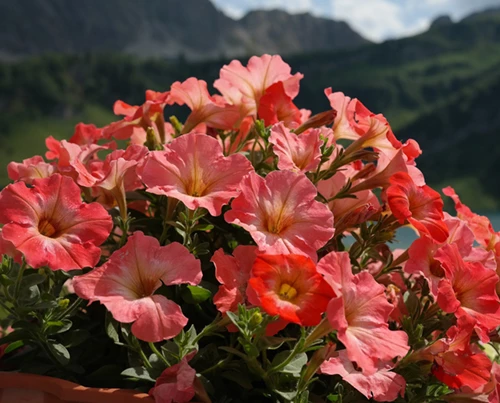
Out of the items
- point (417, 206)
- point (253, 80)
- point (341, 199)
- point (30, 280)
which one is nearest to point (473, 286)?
point (417, 206)

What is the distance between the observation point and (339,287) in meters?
→ 0.80

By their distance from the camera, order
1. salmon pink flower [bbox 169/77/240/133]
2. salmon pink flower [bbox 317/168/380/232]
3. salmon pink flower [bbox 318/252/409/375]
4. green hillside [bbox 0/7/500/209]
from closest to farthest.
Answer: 1. salmon pink flower [bbox 318/252/409/375]
2. salmon pink flower [bbox 317/168/380/232]
3. salmon pink flower [bbox 169/77/240/133]
4. green hillside [bbox 0/7/500/209]

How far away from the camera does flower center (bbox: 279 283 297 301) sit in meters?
0.83

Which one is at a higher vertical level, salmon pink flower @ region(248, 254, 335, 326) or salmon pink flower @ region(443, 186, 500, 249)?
salmon pink flower @ region(248, 254, 335, 326)

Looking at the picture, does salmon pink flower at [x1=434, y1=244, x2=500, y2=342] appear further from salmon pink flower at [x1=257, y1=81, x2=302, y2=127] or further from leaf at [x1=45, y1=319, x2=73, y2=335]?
leaf at [x1=45, y1=319, x2=73, y2=335]

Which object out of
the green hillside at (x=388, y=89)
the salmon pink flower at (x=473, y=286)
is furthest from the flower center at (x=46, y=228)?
the green hillside at (x=388, y=89)

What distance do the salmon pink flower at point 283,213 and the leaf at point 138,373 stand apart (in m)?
0.27

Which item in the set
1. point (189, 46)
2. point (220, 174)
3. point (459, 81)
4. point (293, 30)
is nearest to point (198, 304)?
point (220, 174)

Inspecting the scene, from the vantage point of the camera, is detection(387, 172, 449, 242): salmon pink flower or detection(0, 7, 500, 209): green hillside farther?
detection(0, 7, 500, 209): green hillside

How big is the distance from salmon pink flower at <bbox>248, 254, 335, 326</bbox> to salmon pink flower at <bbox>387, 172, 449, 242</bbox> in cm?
26

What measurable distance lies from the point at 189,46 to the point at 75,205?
144 m

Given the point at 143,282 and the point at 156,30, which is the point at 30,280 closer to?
the point at 143,282

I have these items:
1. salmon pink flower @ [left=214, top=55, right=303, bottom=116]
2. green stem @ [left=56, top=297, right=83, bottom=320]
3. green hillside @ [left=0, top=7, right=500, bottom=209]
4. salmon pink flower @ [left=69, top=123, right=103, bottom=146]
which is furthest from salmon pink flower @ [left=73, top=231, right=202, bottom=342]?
green hillside @ [left=0, top=7, right=500, bottom=209]

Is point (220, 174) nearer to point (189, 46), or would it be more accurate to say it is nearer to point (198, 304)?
point (198, 304)
